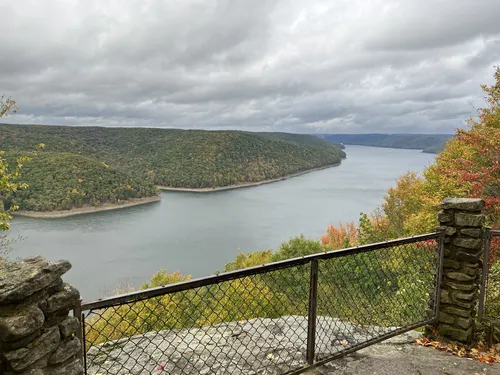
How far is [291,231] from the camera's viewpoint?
5788 centimetres

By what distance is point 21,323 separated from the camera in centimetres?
169

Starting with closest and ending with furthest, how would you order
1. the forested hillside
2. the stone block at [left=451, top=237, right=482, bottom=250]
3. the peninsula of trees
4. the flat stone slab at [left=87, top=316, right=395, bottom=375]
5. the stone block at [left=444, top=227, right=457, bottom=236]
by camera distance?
the flat stone slab at [left=87, top=316, right=395, bottom=375] < the stone block at [left=451, top=237, right=482, bottom=250] < the stone block at [left=444, top=227, right=457, bottom=236] < the forested hillside < the peninsula of trees

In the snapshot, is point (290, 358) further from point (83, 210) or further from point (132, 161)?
point (132, 161)

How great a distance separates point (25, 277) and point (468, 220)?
3889mm

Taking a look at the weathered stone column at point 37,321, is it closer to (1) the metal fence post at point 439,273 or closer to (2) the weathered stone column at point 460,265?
(1) the metal fence post at point 439,273

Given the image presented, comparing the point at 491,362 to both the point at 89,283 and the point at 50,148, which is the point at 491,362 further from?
the point at 50,148

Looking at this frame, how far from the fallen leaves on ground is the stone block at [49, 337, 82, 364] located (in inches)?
138

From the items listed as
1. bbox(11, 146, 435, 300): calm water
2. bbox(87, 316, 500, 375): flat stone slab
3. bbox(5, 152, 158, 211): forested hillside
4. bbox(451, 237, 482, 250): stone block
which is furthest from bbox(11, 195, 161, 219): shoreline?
bbox(451, 237, 482, 250): stone block

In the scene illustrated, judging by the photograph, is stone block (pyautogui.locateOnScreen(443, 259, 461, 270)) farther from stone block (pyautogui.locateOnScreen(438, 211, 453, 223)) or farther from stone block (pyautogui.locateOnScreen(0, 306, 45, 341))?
stone block (pyautogui.locateOnScreen(0, 306, 45, 341))

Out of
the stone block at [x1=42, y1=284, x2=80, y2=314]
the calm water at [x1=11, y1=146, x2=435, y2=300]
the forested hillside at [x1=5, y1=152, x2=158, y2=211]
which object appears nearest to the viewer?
the stone block at [x1=42, y1=284, x2=80, y2=314]

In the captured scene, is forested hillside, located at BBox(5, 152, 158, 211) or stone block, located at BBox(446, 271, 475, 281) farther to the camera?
forested hillside, located at BBox(5, 152, 158, 211)

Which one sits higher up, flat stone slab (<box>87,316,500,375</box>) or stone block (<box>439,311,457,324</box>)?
stone block (<box>439,311,457,324</box>)

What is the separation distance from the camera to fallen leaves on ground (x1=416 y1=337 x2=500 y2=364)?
3506 millimetres

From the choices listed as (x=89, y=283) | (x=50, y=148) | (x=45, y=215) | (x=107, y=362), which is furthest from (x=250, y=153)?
(x=107, y=362)
